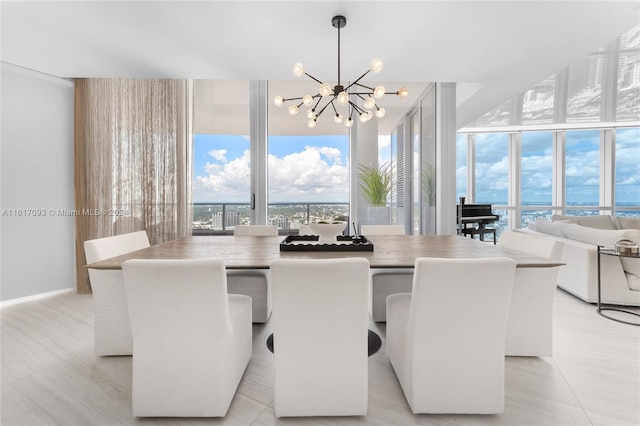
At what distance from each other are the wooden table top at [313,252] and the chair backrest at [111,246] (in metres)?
0.20

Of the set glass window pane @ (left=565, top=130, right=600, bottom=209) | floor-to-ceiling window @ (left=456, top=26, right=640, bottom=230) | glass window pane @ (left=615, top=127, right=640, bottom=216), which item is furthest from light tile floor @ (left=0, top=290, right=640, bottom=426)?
glass window pane @ (left=615, top=127, right=640, bottom=216)

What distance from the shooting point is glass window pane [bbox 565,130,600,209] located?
22.5 ft

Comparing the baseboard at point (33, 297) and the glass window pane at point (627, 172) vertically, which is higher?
the glass window pane at point (627, 172)

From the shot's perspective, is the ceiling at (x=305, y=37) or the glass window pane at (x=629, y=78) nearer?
the ceiling at (x=305, y=37)

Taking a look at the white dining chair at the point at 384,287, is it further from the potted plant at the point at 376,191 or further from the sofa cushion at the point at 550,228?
the sofa cushion at the point at 550,228

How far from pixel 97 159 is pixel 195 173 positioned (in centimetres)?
110

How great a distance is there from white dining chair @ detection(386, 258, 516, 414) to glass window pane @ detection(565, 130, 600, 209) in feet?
24.2

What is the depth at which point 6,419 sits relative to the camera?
1.52 meters

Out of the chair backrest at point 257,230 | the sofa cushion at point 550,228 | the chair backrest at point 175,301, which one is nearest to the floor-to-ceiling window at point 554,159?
the sofa cushion at point 550,228

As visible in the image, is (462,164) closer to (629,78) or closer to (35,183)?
(629,78)

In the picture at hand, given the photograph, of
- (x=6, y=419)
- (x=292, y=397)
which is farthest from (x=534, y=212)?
(x=6, y=419)

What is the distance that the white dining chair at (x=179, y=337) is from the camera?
134 cm

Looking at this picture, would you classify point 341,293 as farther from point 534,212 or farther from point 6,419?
point 534,212

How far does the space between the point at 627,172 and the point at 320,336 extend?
8754 mm
